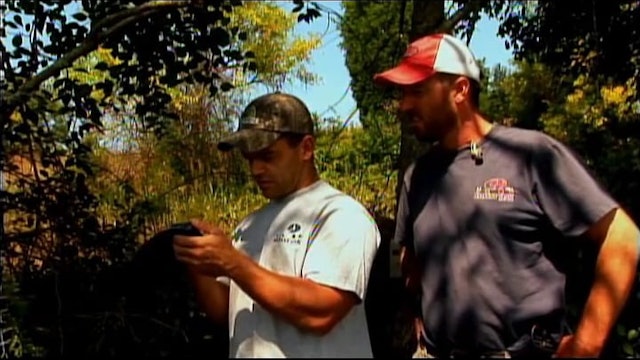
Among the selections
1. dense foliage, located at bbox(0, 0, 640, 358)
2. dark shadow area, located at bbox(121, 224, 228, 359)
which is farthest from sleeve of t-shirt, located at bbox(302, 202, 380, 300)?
dark shadow area, located at bbox(121, 224, 228, 359)

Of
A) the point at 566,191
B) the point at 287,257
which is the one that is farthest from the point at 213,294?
the point at 566,191

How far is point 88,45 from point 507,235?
2216 mm

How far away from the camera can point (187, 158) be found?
6543 mm

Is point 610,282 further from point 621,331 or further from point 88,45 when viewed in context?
point 88,45

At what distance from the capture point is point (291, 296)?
1962 mm

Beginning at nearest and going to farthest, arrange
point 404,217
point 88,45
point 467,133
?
point 467,133 → point 404,217 → point 88,45

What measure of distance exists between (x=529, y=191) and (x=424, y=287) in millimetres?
349

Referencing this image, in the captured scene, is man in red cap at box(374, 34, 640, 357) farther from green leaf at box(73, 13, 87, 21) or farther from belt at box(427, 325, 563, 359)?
green leaf at box(73, 13, 87, 21)

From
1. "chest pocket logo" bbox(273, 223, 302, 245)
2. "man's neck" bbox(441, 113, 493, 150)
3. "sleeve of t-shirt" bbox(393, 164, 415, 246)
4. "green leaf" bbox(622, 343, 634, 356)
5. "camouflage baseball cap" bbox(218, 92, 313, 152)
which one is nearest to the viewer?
"chest pocket logo" bbox(273, 223, 302, 245)

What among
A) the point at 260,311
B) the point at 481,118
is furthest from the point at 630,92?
the point at 260,311

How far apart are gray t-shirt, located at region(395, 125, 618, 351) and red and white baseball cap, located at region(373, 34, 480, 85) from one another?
21cm

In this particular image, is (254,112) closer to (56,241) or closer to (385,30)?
(56,241)

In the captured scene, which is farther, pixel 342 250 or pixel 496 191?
pixel 496 191

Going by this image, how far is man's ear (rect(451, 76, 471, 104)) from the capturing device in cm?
233
